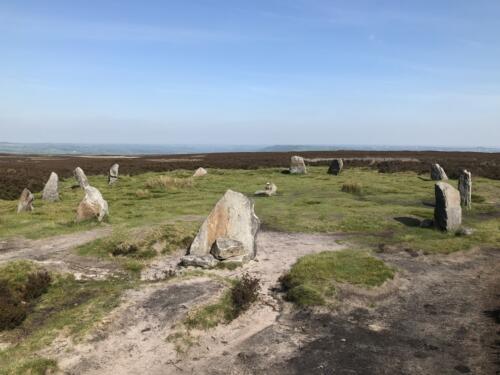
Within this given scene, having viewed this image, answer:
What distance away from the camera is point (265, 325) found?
12.5 metres

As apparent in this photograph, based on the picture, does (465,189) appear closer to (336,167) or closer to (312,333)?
(312,333)

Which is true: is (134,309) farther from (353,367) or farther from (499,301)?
(499,301)

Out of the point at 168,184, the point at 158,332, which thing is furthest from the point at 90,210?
the point at 168,184

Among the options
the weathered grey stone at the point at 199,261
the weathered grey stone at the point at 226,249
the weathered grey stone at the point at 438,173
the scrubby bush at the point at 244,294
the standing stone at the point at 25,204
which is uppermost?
the weathered grey stone at the point at 438,173

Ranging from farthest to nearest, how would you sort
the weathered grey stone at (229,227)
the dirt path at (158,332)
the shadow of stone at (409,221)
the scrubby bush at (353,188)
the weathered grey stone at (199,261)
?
1. the scrubby bush at (353,188)
2. the shadow of stone at (409,221)
3. the weathered grey stone at (229,227)
4. the weathered grey stone at (199,261)
5. the dirt path at (158,332)

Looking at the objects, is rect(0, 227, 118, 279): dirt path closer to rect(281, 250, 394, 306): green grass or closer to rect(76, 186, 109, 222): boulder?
rect(76, 186, 109, 222): boulder

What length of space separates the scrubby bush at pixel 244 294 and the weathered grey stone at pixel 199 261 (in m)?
2.25

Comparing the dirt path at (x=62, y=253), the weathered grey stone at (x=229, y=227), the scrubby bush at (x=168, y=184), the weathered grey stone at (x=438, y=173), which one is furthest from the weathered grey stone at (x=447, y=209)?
the scrubby bush at (x=168, y=184)

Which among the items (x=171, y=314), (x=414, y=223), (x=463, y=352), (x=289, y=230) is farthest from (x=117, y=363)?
(x=414, y=223)

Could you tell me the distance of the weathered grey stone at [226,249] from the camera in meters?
17.5

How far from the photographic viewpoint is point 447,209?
22062 millimetres

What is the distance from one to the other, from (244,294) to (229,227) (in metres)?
5.07

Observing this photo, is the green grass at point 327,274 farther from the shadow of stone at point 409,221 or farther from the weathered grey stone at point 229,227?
the shadow of stone at point 409,221

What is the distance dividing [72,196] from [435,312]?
101 feet
